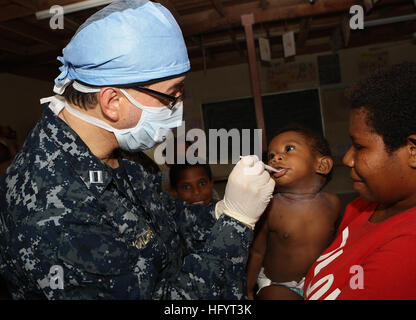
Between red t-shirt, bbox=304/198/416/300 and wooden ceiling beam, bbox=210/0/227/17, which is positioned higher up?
wooden ceiling beam, bbox=210/0/227/17

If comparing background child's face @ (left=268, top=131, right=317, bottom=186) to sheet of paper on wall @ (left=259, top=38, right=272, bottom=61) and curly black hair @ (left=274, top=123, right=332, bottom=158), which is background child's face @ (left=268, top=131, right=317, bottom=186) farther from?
sheet of paper on wall @ (left=259, top=38, right=272, bottom=61)

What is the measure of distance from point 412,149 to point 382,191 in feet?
0.50

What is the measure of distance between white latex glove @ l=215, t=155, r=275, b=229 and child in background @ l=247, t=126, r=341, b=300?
44cm

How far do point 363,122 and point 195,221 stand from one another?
88 centimetres

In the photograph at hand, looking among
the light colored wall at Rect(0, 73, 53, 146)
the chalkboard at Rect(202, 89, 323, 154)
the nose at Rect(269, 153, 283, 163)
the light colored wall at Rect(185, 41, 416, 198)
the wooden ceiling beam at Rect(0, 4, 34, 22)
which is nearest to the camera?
the nose at Rect(269, 153, 283, 163)

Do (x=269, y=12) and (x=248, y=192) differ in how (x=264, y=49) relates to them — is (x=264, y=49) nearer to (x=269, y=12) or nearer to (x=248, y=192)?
(x=269, y=12)

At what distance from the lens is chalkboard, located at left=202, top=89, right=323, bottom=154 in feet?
19.8

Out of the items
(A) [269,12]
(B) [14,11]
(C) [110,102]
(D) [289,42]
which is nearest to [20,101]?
(B) [14,11]

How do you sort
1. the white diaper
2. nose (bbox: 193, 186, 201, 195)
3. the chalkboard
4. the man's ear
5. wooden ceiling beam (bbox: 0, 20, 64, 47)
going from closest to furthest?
1. the man's ear
2. the white diaper
3. nose (bbox: 193, 186, 201, 195)
4. wooden ceiling beam (bbox: 0, 20, 64, 47)
5. the chalkboard

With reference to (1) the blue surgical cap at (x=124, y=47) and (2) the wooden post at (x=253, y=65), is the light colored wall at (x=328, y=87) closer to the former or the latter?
(2) the wooden post at (x=253, y=65)

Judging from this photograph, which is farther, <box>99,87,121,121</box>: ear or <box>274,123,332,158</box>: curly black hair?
<box>274,123,332,158</box>: curly black hair

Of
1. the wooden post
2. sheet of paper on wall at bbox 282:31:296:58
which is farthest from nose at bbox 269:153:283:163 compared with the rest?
sheet of paper on wall at bbox 282:31:296:58

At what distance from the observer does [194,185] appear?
2555mm

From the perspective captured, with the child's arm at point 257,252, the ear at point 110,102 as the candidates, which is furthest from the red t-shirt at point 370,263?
the ear at point 110,102
